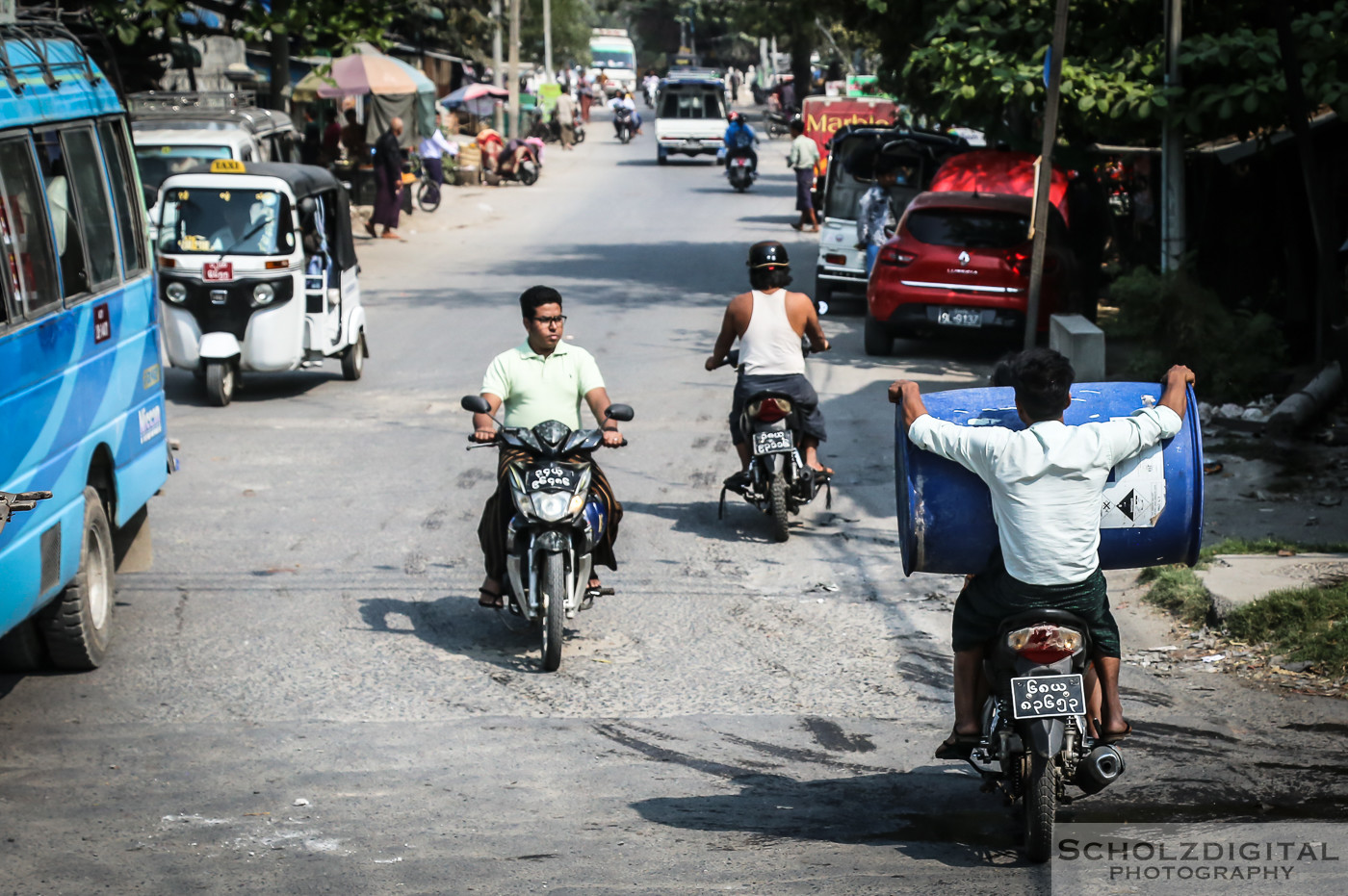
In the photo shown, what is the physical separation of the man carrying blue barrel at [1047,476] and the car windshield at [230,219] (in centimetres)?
995

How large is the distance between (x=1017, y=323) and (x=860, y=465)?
14.6 ft

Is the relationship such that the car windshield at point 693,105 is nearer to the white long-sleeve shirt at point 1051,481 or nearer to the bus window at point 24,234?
the bus window at point 24,234

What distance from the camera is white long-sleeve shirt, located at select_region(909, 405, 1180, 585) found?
465cm

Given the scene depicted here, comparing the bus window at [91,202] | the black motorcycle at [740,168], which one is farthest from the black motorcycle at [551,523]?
the black motorcycle at [740,168]

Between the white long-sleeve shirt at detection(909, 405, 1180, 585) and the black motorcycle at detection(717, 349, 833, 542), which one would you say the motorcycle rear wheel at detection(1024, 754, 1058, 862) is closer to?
the white long-sleeve shirt at detection(909, 405, 1180, 585)

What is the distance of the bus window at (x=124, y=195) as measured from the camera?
7.88 meters

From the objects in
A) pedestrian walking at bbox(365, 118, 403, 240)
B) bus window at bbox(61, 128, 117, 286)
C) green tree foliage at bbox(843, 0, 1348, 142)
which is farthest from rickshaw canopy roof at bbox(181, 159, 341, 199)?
pedestrian walking at bbox(365, 118, 403, 240)

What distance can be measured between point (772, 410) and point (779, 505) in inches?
21.8

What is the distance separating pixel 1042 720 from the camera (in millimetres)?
4539

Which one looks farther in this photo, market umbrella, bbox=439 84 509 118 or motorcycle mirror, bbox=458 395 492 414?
market umbrella, bbox=439 84 509 118

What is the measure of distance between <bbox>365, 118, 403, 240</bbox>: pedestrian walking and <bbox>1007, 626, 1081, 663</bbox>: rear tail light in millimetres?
22287

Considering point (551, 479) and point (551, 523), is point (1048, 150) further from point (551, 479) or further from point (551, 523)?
point (551, 523)

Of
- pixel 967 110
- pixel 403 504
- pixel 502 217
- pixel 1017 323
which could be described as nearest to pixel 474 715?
pixel 403 504

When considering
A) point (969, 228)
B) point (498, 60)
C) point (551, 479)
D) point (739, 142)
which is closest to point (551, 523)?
point (551, 479)
